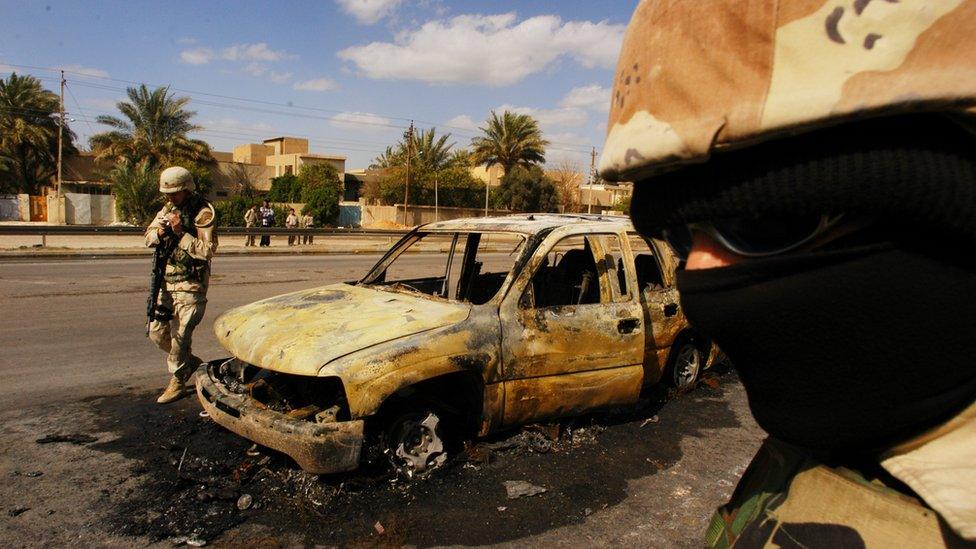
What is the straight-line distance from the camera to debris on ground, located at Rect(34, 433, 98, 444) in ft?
14.9

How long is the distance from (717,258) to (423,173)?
43408mm

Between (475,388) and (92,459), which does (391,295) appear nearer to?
(475,388)

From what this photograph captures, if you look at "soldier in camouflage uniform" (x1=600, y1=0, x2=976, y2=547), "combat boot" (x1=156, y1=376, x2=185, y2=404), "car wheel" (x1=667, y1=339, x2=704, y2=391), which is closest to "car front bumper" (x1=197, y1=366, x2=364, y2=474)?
"combat boot" (x1=156, y1=376, x2=185, y2=404)

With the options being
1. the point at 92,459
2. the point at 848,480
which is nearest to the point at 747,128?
the point at 848,480

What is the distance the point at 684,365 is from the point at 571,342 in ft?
6.21

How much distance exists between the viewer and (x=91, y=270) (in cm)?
1384

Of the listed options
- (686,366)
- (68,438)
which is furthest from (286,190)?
(686,366)

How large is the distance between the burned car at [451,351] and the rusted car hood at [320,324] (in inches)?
0.5

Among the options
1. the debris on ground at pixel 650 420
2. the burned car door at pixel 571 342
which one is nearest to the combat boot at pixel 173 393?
the burned car door at pixel 571 342

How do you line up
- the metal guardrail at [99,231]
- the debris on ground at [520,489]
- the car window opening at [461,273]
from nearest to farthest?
the debris on ground at [520,489] → the car window opening at [461,273] → the metal guardrail at [99,231]

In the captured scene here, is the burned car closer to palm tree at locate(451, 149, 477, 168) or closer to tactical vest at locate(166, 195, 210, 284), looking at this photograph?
tactical vest at locate(166, 195, 210, 284)

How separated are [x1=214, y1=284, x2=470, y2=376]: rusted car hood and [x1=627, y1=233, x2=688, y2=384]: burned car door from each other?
1660 mm

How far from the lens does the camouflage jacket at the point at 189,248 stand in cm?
545

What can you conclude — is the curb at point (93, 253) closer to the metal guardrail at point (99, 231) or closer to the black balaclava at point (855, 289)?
the metal guardrail at point (99, 231)
